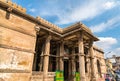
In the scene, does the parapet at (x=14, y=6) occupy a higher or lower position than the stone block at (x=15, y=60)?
higher

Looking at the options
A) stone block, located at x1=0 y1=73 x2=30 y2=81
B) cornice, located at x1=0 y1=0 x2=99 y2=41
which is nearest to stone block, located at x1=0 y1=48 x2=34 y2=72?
stone block, located at x1=0 y1=73 x2=30 y2=81

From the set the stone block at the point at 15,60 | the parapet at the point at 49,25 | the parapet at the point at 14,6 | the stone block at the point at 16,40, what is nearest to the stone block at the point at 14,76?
the stone block at the point at 15,60

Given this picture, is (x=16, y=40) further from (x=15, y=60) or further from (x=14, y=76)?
(x=14, y=76)

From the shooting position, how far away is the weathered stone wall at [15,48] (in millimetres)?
8727

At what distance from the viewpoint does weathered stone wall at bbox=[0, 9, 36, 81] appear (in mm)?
8727

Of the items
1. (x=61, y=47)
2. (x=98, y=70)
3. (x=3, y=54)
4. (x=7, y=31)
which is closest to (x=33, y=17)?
(x=7, y=31)

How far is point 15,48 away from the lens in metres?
9.55

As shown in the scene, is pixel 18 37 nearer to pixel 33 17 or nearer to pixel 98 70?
pixel 33 17

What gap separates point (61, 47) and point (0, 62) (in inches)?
351

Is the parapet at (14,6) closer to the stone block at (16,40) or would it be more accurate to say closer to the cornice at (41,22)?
the cornice at (41,22)

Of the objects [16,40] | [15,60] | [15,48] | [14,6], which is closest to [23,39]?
[16,40]

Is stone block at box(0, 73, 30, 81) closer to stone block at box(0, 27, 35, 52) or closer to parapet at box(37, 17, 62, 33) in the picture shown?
stone block at box(0, 27, 35, 52)

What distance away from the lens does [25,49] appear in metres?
10.4

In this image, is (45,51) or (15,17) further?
(45,51)
